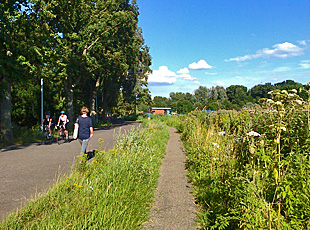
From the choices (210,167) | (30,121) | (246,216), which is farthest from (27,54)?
(246,216)

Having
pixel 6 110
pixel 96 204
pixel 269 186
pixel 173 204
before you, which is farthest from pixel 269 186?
pixel 6 110

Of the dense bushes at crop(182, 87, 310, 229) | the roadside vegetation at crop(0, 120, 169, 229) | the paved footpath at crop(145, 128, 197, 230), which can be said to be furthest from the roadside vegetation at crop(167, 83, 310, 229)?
the roadside vegetation at crop(0, 120, 169, 229)

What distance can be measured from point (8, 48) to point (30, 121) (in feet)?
27.9

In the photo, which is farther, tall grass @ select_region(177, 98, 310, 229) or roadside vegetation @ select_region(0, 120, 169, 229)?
roadside vegetation @ select_region(0, 120, 169, 229)

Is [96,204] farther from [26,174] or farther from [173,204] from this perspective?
[26,174]

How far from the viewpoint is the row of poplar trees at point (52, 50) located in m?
14.3

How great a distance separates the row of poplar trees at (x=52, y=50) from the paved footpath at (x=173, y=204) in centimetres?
1095

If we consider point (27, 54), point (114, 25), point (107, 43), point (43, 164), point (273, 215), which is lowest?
point (43, 164)

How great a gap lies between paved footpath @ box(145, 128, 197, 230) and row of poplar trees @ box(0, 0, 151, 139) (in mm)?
10950

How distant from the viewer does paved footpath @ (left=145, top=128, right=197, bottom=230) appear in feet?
13.5

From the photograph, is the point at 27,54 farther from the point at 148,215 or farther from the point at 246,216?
the point at 246,216

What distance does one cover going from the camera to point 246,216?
3.17 metres

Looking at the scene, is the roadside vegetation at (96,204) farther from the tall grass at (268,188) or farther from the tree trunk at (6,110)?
the tree trunk at (6,110)

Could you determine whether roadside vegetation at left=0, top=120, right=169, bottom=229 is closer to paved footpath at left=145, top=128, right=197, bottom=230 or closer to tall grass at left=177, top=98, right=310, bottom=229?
paved footpath at left=145, top=128, right=197, bottom=230
